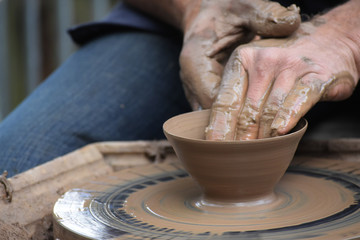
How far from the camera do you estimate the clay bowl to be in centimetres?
100

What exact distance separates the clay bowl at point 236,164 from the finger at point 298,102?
0.10 ft

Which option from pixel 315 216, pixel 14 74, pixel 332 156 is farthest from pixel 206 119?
pixel 14 74

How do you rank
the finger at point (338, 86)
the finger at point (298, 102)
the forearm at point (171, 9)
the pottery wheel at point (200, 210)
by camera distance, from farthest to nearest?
the forearm at point (171, 9) < the finger at point (338, 86) < the finger at point (298, 102) < the pottery wheel at point (200, 210)

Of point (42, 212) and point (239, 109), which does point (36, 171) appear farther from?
point (239, 109)

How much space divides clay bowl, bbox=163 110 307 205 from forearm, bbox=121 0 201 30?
0.55 metres

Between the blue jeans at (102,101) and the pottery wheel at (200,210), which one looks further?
the blue jeans at (102,101)

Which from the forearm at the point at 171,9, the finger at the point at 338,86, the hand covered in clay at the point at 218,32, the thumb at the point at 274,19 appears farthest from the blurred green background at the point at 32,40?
the finger at the point at 338,86

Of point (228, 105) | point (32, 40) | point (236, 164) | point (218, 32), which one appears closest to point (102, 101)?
point (218, 32)

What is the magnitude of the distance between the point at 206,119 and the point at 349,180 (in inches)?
14.3

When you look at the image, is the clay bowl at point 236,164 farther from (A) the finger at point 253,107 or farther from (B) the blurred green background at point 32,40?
(B) the blurred green background at point 32,40

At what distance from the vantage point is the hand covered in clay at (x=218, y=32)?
3.97 feet

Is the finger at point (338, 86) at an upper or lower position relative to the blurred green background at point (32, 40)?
upper

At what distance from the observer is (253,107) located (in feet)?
3.69

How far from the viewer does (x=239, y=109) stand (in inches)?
44.5
